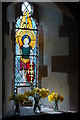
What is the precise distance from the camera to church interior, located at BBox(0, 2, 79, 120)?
3.16m

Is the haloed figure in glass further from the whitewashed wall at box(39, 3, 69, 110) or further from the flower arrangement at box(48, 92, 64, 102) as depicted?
the flower arrangement at box(48, 92, 64, 102)

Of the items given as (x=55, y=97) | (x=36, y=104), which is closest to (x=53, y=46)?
(x=55, y=97)

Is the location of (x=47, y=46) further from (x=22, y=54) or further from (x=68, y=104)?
(x=68, y=104)

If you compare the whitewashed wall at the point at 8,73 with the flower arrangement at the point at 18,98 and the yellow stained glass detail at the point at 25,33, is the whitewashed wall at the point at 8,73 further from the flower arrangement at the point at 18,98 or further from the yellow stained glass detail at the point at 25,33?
the yellow stained glass detail at the point at 25,33

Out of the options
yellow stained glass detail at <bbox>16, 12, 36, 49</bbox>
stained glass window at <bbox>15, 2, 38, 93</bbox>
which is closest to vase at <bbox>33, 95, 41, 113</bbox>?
stained glass window at <bbox>15, 2, 38, 93</bbox>

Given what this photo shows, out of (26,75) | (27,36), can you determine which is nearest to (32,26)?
(27,36)

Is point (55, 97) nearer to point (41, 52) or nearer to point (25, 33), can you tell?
point (41, 52)

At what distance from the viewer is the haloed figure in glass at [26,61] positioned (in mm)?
3461

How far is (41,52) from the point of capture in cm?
350

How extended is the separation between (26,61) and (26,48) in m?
0.18

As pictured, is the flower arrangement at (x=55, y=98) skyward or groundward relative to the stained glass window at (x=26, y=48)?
groundward

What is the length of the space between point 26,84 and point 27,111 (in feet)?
1.43

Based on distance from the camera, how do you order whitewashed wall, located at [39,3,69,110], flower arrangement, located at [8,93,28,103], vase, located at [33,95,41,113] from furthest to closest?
1. whitewashed wall, located at [39,3,69,110]
2. vase, located at [33,95,41,113]
3. flower arrangement, located at [8,93,28,103]

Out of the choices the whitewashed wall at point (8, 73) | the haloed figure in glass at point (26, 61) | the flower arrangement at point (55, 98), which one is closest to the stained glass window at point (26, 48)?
the haloed figure in glass at point (26, 61)
